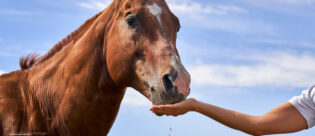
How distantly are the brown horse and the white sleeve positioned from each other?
1208 millimetres

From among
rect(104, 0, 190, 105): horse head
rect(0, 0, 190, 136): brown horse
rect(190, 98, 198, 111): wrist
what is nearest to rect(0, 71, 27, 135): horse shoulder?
rect(0, 0, 190, 136): brown horse

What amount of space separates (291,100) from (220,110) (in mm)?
506

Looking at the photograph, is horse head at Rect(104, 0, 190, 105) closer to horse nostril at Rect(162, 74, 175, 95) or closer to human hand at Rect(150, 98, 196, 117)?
horse nostril at Rect(162, 74, 175, 95)

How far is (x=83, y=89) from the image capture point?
12.5 feet

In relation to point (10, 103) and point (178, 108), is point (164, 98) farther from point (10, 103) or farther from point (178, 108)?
point (10, 103)

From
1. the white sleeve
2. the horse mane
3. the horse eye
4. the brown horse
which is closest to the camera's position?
the white sleeve

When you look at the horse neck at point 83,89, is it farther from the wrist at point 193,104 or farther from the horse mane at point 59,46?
the wrist at point 193,104

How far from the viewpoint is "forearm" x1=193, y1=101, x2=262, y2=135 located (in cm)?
232

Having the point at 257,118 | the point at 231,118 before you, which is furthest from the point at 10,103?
the point at 257,118

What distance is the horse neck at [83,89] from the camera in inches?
150

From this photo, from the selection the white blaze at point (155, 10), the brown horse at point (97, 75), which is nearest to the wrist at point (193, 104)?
the brown horse at point (97, 75)

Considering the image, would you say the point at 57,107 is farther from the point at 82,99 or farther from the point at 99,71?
the point at 99,71

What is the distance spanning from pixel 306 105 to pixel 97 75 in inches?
89.3

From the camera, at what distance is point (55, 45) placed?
4438 millimetres
